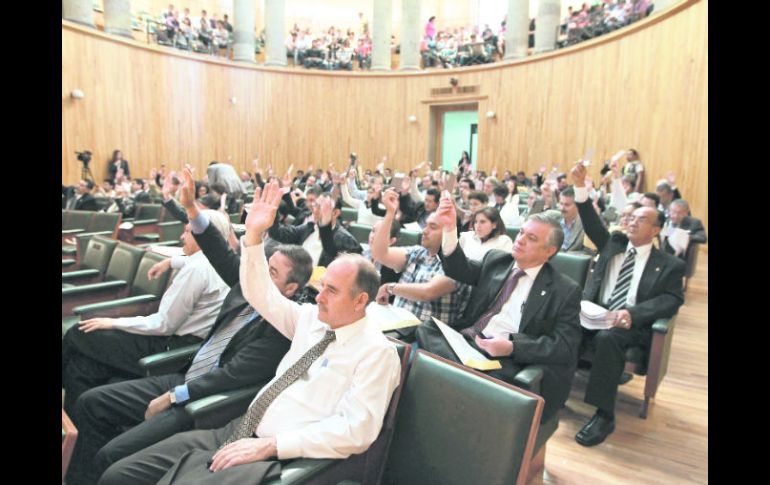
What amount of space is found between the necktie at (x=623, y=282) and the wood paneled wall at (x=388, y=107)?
472 cm

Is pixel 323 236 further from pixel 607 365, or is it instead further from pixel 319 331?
pixel 607 365

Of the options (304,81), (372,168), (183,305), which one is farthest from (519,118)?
(183,305)

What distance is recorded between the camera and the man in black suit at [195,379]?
74.9 inches

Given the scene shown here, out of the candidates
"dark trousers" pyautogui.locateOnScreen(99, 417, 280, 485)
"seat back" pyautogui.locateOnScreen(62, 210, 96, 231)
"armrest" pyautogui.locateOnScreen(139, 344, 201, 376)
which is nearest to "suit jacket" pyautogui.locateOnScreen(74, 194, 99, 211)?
"seat back" pyautogui.locateOnScreen(62, 210, 96, 231)

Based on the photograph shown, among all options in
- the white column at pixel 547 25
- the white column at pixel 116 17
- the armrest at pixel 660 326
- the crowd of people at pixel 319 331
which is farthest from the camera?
the white column at pixel 116 17

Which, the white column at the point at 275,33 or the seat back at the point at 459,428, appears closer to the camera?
the seat back at the point at 459,428

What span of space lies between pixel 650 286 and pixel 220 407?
7.75ft

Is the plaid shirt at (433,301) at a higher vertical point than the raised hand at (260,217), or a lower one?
lower

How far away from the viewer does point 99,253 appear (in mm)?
3783

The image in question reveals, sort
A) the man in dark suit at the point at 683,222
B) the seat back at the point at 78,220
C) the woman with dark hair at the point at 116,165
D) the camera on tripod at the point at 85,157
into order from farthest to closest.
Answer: the woman with dark hair at the point at 116,165
the camera on tripod at the point at 85,157
the seat back at the point at 78,220
the man in dark suit at the point at 683,222

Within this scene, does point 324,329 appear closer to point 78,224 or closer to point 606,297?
point 606,297

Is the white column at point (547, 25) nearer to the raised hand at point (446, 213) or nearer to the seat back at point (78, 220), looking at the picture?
the seat back at point (78, 220)

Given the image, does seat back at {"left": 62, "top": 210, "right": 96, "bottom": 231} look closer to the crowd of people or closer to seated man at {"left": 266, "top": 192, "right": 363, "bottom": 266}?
seated man at {"left": 266, "top": 192, "right": 363, "bottom": 266}

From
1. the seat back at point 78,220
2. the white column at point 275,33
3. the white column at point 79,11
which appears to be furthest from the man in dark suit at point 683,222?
the white column at point 275,33
